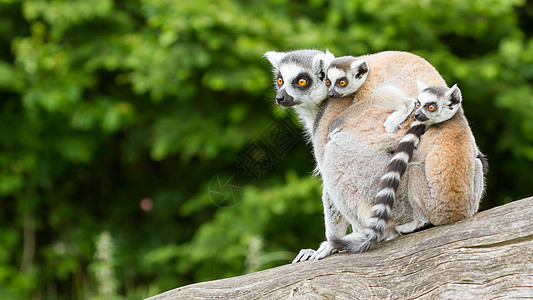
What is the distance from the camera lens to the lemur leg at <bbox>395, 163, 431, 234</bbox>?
3111 millimetres

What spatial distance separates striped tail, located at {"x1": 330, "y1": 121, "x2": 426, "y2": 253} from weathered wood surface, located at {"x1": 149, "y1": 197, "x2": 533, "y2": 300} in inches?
2.5

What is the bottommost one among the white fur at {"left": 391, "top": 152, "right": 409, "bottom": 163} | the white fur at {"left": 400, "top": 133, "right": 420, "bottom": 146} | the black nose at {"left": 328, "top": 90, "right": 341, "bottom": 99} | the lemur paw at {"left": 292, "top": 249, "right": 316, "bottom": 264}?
the lemur paw at {"left": 292, "top": 249, "right": 316, "bottom": 264}

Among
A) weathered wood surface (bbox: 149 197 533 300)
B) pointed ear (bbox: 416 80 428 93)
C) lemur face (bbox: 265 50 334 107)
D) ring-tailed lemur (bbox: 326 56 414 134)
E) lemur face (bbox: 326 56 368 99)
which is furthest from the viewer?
lemur face (bbox: 265 50 334 107)

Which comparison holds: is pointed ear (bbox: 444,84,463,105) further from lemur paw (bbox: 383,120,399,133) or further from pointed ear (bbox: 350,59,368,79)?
pointed ear (bbox: 350,59,368,79)

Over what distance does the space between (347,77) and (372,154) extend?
538 mm

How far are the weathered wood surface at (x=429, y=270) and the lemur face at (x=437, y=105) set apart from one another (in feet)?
1.74

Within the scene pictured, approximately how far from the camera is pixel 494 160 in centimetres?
766

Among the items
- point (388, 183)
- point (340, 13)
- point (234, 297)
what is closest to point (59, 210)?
point (340, 13)

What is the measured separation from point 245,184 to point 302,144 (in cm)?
100

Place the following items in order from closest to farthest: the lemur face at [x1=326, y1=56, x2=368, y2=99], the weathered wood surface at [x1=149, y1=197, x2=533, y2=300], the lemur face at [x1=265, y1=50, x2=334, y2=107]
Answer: the weathered wood surface at [x1=149, y1=197, x2=533, y2=300] < the lemur face at [x1=326, y1=56, x2=368, y2=99] < the lemur face at [x1=265, y1=50, x2=334, y2=107]

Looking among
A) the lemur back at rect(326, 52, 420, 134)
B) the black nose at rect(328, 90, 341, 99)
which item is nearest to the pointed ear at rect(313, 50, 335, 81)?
the lemur back at rect(326, 52, 420, 134)

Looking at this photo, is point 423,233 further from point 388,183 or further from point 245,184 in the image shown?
point 245,184

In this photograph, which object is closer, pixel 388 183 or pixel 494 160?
pixel 388 183

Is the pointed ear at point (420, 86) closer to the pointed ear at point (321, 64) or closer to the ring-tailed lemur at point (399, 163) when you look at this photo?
the ring-tailed lemur at point (399, 163)
